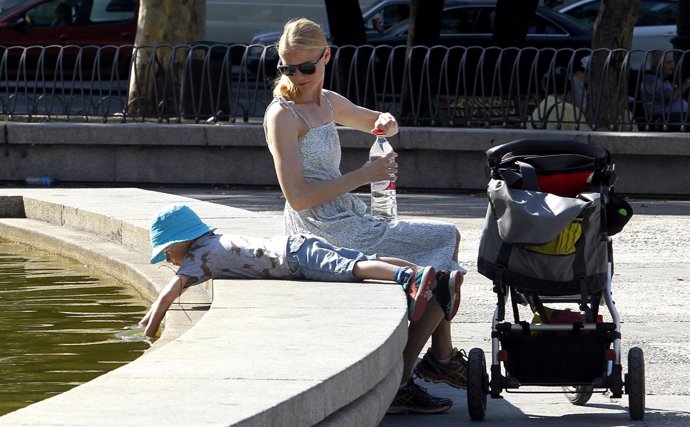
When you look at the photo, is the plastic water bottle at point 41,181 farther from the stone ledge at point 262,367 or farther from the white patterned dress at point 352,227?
the white patterned dress at point 352,227

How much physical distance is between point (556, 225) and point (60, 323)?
2788 mm

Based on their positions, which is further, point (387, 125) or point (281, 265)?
point (387, 125)

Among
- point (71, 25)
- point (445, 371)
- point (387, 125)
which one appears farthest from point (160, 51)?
point (445, 371)

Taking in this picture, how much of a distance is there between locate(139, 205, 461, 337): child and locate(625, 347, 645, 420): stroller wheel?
3.24 ft

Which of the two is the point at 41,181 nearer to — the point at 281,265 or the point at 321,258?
the point at 281,265

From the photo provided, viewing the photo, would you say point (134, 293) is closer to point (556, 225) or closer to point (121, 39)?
point (556, 225)

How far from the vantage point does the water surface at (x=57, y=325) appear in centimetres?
582

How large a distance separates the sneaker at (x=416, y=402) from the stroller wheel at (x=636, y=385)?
0.70 metres

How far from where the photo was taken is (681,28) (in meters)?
15.4

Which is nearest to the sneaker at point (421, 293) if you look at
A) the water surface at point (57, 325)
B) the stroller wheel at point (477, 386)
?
the stroller wheel at point (477, 386)

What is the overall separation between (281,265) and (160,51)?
10.4 meters

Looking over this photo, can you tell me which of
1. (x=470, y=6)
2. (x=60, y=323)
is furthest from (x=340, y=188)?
(x=470, y=6)

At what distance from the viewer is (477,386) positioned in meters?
5.29

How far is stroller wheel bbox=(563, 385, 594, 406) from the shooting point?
554 centimetres
